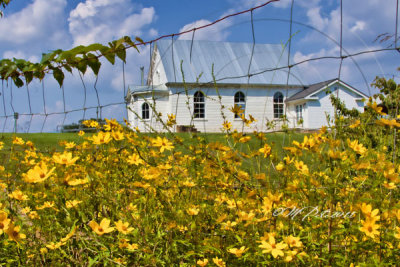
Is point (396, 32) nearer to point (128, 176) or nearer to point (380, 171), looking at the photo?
point (380, 171)

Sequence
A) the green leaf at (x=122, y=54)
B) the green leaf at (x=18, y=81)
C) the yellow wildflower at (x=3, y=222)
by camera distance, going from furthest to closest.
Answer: the green leaf at (x=18, y=81)
the green leaf at (x=122, y=54)
the yellow wildflower at (x=3, y=222)

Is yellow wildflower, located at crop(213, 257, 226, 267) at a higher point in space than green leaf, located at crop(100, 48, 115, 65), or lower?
lower

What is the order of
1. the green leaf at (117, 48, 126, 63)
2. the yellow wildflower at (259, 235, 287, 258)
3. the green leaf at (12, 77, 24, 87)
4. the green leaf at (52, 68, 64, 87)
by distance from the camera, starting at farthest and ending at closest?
the green leaf at (12, 77, 24, 87) < the green leaf at (52, 68, 64, 87) < the green leaf at (117, 48, 126, 63) < the yellow wildflower at (259, 235, 287, 258)

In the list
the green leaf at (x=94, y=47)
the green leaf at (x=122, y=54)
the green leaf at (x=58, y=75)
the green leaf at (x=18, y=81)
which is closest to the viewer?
the green leaf at (x=94, y=47)

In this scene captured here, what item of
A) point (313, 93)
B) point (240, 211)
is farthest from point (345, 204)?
point (313, 93)

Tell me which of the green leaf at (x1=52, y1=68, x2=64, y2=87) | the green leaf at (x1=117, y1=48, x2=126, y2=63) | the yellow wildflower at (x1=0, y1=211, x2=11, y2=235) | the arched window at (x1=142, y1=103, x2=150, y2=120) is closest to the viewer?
the yellow wildflower at (x1=0, y1=211, x2=11, y2=235)

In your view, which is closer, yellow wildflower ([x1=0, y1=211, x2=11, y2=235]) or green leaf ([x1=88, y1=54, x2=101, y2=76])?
yellow wildflower ([x1=0, y1=211, x2=11, y2=235])

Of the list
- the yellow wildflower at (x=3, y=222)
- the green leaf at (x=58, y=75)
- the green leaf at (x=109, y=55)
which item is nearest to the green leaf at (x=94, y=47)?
the green leaf at (x=109, y=55)

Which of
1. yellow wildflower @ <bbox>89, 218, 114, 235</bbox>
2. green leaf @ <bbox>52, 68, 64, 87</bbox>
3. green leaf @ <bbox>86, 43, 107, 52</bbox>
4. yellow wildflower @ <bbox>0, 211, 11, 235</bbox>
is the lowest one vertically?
yellow wildflower @ <bbox>89, 218, 114, 235</bbox>

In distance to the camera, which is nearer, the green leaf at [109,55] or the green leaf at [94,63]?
the green leaf at [109,55]

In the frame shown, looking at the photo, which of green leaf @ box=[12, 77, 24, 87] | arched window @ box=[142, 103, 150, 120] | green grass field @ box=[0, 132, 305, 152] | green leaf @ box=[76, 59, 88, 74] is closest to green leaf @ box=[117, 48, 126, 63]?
green leaf @ box=[76, 59, 88, 74]

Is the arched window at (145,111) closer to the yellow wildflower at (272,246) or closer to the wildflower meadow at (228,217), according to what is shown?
the wildflower meadow at (228,217)
